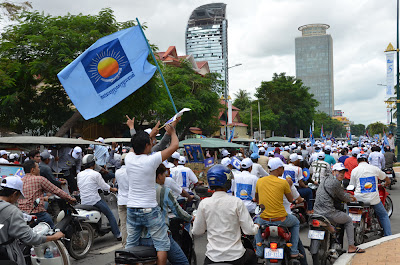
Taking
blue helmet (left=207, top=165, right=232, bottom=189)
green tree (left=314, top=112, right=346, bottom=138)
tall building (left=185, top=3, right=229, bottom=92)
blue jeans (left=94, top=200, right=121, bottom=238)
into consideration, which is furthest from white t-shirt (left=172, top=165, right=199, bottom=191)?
tall building (left=185, top=3, right=229, bottom=92)

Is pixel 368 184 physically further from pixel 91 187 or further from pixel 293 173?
pixel 91 187

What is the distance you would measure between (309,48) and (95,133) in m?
174

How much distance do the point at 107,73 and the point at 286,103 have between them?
68.3 metres

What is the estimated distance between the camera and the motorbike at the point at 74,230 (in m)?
6.83

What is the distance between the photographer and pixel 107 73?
7012 millimetres

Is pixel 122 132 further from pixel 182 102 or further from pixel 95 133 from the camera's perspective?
pixel 182 102

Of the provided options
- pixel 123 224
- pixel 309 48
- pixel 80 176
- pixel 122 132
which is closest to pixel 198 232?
pixel 123 224

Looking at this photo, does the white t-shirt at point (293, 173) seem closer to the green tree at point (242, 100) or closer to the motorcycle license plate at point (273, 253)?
the motorcycle license plate at point (273, 253)

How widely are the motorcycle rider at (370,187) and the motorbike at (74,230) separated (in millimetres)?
4809

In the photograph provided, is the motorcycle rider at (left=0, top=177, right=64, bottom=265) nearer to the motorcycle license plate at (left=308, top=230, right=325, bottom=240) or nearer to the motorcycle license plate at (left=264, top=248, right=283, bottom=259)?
the motorcycle license plate at (left=264, top=248, right=283, bottom=259)

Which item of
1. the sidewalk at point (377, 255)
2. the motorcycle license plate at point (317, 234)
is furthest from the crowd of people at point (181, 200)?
the motorcycle license plate at point (317, 234)

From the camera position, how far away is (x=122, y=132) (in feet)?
130

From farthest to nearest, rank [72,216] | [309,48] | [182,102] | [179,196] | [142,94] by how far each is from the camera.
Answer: [309,48] → [182,102] → [142,94] → [179,196] → [72,216]

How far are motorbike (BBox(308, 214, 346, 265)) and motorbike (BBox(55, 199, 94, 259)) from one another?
366 centimetres
